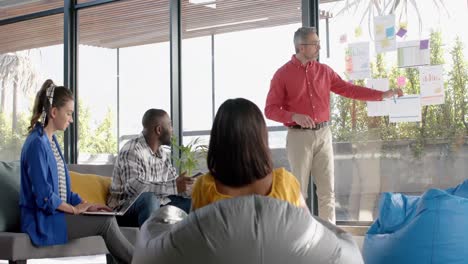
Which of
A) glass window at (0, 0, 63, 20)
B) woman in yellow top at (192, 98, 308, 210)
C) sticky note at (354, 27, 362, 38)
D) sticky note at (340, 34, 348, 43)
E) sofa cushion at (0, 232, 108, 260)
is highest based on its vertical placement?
glass window at (0, 0, 63, 20)

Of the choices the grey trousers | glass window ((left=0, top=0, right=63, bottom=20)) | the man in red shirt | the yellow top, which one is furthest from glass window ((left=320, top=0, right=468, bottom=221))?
the yellow top

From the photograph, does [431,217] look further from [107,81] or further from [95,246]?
[107,81]

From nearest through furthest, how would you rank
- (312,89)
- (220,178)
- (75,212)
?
(220,178) < (75,212) < (312,89)

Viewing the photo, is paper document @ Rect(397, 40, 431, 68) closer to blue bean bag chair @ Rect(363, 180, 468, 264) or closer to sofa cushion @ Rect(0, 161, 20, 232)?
blue bean bag chair @ Rect(363, 180, 468, 264)

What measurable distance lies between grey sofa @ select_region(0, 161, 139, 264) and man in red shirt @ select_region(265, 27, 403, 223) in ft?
5.01

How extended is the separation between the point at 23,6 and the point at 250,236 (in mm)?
7012

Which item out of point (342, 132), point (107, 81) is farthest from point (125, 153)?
point (107, 81)

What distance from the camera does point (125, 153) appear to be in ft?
14.7

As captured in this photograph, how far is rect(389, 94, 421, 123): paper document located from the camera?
5.67m

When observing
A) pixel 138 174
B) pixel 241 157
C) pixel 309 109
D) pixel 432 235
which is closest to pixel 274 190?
pixel 241 157

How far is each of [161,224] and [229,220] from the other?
387 millimetres

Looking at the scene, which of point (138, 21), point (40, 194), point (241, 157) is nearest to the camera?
point (241, 157)

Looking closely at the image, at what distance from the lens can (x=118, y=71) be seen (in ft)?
24.4

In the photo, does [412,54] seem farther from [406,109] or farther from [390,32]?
[406,109]
